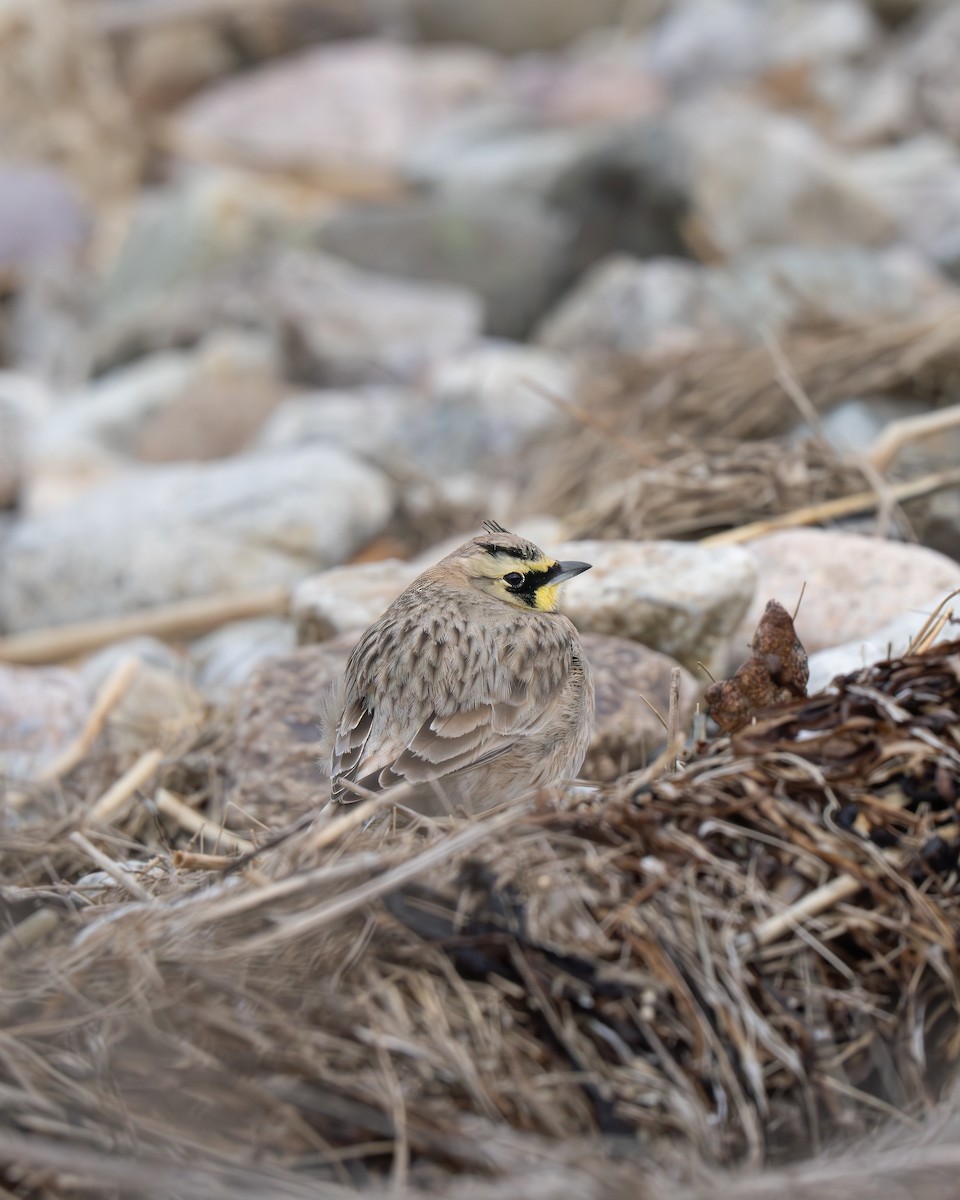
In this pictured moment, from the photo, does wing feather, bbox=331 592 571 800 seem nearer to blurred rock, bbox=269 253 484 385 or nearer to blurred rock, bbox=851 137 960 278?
blurred rock, bbox=269 253 484 385

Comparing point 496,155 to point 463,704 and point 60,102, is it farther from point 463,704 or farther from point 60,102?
point 463,704

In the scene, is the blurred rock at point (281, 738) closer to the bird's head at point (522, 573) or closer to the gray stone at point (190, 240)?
the bird's head at point (522, 573)

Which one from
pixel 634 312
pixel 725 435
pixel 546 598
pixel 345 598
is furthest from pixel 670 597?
pixel 634 312

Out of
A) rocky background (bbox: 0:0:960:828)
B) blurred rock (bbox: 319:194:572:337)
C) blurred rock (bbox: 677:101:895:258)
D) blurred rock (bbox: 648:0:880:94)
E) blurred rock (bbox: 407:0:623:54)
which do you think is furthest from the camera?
blurred rock (bbox: 407:0:623:54)

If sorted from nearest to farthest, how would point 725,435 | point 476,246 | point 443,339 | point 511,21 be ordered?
point 725,435, point 443,339, point 476,246, point 511,21

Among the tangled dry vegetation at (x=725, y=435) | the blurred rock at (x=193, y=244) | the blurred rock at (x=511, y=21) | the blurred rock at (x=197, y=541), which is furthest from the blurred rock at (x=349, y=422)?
the blurred rock at (x=511, y=21)

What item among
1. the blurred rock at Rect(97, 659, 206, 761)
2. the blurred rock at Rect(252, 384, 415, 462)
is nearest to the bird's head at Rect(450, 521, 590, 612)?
the blurred rock at Rect(97, 659, 206, 761)
